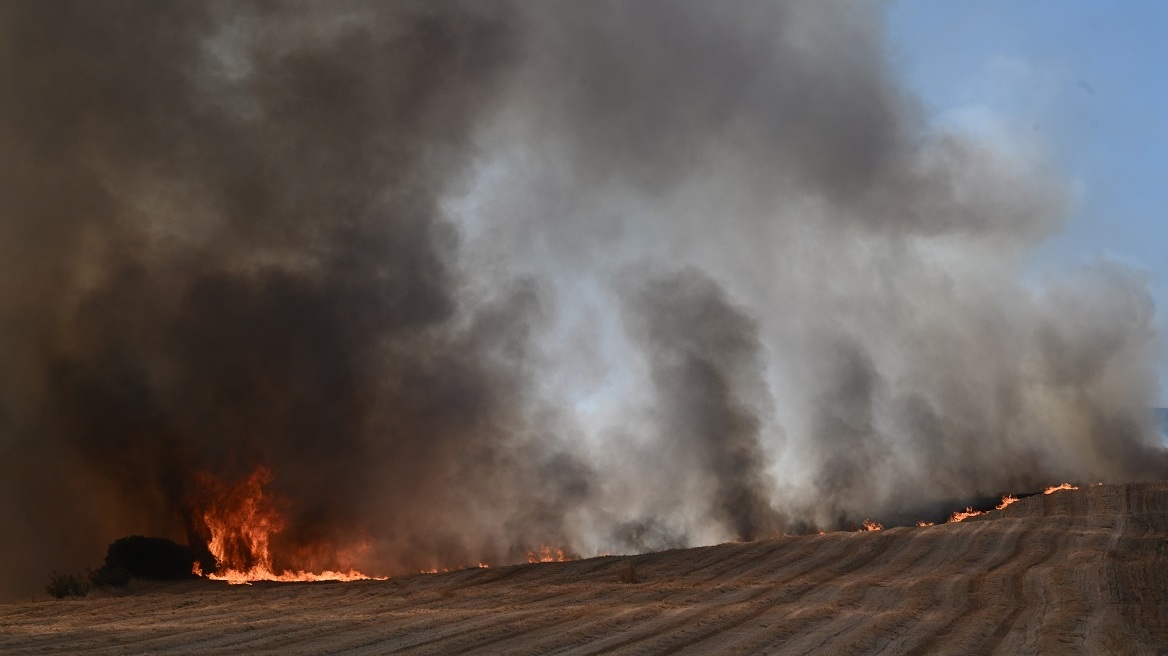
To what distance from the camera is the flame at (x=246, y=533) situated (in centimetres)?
2420

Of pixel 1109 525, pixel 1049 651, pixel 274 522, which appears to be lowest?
pixel 1049 651

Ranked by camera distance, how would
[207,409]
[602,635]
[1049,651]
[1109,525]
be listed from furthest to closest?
[207,409], [1109,525], [602,635], [1049,651]

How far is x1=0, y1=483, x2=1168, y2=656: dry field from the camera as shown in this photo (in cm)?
1165

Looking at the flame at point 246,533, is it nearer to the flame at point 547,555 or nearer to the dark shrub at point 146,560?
the dark shrub at point 146,560

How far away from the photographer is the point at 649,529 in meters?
33.3

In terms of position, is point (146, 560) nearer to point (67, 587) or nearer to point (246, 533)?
point (67, 587)

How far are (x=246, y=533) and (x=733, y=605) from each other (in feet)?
48.0

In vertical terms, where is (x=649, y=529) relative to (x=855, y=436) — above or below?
below

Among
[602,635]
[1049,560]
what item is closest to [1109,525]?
[1049,560]

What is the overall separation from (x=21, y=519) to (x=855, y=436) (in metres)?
29.1

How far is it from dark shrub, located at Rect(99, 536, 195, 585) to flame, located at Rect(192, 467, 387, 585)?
1.85 ft

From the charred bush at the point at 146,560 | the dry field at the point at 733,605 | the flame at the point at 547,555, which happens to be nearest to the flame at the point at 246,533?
the charred bush at the point at 146,560

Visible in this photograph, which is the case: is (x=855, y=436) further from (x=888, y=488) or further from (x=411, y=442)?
(x=411, y=442)

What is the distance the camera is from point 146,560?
74.3 feet
